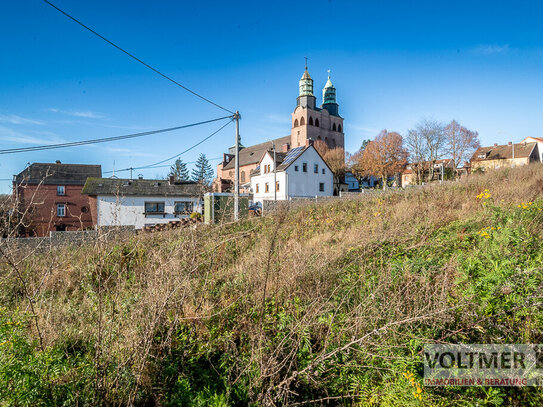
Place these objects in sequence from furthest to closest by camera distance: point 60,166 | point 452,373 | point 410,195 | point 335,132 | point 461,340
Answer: point 335,132 < point 60,166 < point 410,195 < point 461,340 < point 452,373

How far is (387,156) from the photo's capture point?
4378 centimetres

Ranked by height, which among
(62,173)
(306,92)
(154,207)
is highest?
(306,92)

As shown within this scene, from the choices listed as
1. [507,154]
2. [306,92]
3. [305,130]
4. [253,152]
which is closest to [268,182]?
[305,130]

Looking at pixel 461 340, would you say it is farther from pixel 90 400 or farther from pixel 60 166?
pixel 60 166

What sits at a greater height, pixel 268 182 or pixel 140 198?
pixel 268 182

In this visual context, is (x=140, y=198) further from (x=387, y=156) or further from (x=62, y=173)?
(x=387, y=156)

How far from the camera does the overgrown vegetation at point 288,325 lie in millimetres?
2586

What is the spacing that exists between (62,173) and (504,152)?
6389cm

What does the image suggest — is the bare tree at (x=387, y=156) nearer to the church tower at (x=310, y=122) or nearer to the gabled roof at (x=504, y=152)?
the gabled roof at (x=504, y=152)

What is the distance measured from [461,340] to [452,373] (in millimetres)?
535

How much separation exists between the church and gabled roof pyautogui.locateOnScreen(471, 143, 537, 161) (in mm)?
25219

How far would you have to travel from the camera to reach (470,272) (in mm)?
4168

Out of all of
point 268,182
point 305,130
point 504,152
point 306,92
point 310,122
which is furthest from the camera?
point 306,92

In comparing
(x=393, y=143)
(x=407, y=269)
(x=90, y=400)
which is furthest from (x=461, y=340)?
(x=393, y=143)
